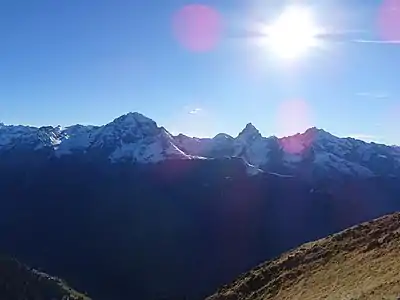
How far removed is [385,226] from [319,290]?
62.0ft

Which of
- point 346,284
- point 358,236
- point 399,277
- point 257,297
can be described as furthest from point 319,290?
point 358,236

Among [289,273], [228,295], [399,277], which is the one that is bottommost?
[228,295]

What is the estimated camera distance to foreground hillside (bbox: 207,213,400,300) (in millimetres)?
34878

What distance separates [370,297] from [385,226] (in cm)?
2765

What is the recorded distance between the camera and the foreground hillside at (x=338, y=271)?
34878mm

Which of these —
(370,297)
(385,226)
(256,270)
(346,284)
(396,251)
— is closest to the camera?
(370,297)

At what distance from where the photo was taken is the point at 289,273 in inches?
2067

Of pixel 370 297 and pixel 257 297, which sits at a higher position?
pixel 370 297

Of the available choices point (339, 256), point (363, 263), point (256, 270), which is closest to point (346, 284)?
point (363, 263)

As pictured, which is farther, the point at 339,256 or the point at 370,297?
the point at 339,256

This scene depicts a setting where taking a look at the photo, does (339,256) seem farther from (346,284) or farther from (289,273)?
(346,284)

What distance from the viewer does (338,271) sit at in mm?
44281

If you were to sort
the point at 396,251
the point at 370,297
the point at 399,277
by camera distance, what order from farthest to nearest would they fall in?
the point at 396,251, the point at 399,277, the point at 370,297

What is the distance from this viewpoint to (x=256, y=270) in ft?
201
